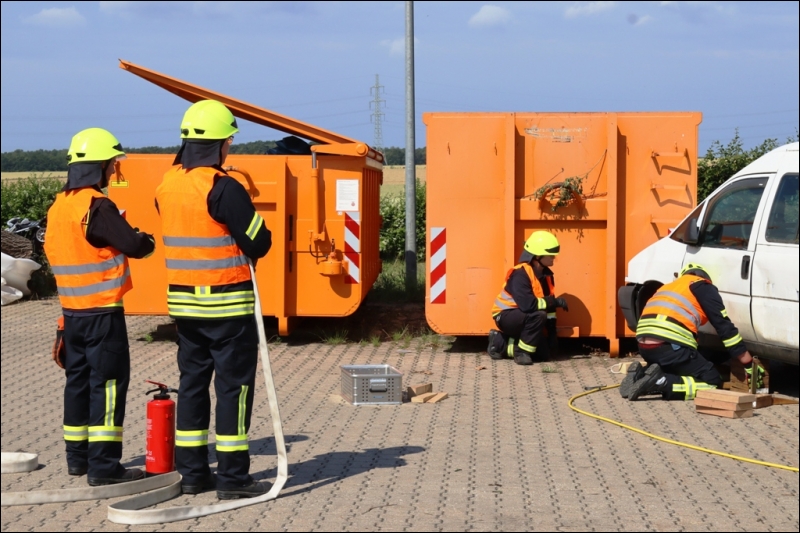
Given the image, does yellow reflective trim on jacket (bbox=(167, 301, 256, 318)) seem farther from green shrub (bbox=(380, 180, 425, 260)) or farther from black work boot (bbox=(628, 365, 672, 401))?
green shrub (bbox=(380, 180, 425, 260))

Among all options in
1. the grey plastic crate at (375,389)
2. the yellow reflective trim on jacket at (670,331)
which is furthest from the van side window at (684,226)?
the grey plastic crate at (375,389)

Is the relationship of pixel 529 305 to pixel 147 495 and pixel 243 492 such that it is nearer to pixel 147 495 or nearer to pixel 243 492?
pixel 243 492

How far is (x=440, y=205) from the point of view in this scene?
10.5 m

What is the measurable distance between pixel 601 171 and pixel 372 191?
2.89 meters

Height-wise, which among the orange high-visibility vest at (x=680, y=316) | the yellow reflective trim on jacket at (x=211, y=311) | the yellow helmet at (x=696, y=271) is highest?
the yellow helmet at (x=696, y=271)

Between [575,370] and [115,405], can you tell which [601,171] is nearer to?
[575,370]

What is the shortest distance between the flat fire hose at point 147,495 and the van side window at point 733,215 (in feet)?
15.0

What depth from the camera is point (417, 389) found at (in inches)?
337

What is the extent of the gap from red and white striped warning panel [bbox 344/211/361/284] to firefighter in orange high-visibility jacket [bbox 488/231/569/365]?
63.3 inches

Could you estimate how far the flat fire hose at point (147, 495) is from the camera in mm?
5156

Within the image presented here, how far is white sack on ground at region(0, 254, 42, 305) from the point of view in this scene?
475 centimetres

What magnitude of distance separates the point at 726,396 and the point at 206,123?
15.2 feet

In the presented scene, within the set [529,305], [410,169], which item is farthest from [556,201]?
[410,169]

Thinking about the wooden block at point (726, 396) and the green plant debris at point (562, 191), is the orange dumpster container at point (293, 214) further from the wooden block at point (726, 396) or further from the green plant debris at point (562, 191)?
the wooden block at point (726, 396)
